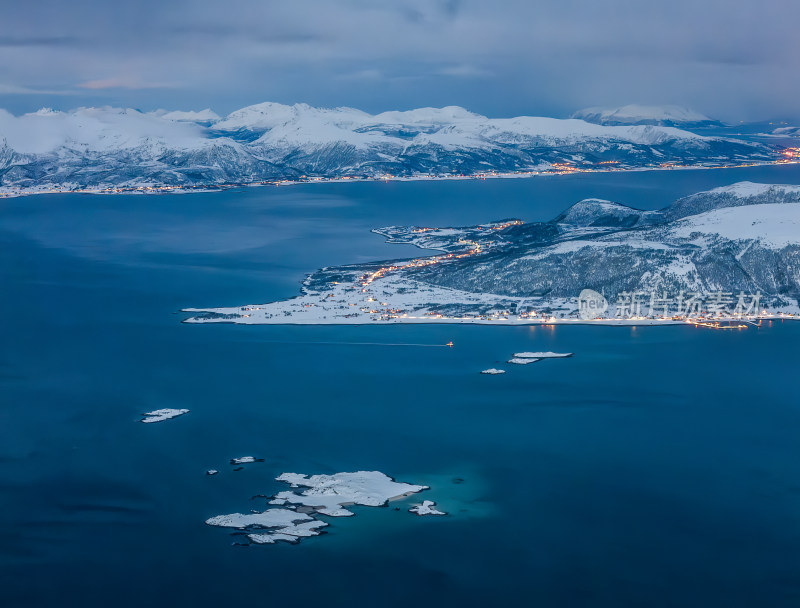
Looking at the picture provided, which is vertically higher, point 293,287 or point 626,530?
point 293,287

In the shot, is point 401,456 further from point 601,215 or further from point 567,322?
point 601,215

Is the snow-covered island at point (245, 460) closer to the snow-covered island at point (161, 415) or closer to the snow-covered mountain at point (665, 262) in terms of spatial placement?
the snow-covered island at point (161, 415)

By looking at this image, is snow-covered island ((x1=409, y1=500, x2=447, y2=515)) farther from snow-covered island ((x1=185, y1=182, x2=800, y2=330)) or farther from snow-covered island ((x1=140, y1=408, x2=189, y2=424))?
snow-covered island ((x1=185, y1=182, x2=800, y2=330))

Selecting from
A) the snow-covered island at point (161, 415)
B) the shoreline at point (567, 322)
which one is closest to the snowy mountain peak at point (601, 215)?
the shoreline at point (567, 322)

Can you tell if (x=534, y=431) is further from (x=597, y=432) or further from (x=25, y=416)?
(x=25, y=416)

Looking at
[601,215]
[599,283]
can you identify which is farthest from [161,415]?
[601,215]

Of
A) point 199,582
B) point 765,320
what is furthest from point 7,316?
point 765,320

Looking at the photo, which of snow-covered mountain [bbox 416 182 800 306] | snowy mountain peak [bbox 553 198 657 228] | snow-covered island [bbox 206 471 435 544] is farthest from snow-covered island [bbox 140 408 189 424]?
snowy mountain peak [bbox 553 198 657 228]
